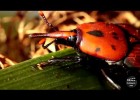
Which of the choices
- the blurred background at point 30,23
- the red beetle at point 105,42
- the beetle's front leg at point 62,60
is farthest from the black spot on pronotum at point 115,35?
the blurred background at point 30,23

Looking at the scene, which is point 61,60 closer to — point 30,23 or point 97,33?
point 97,33

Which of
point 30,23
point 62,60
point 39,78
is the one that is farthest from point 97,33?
point 30,23

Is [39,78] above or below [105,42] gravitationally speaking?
below

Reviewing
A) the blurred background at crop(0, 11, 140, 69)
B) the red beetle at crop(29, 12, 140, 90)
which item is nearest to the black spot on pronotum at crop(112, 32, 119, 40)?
the red beetle at crop(29, 12, 140, 90)

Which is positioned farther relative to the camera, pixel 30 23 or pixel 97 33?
pixel 30 23
